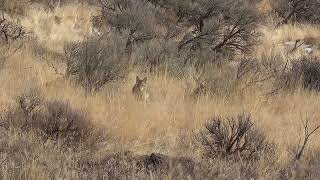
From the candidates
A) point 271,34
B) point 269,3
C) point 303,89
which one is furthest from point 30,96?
point 269,3

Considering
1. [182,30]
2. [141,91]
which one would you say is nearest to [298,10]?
[182,30]

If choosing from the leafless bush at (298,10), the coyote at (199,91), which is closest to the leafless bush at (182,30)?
the coyote at (199,91)

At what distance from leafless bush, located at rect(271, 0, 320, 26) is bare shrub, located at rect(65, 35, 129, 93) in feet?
39.9

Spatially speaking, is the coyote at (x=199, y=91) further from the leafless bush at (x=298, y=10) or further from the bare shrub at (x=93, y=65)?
the leafless bush at (x=298, y=10)

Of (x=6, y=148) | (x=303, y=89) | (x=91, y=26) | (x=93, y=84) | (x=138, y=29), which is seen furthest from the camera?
(x=91, y=26)

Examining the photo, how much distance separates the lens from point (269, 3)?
21.7 metres

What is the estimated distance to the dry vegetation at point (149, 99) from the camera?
4895 millimetres

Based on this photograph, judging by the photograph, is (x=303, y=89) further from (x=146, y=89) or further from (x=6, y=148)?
(x=6, y=148)

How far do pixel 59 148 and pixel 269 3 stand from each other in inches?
708

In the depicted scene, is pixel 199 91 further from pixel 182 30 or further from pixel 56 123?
pixel 182 30

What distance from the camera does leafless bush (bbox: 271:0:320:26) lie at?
20.2 m

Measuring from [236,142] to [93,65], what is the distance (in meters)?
3.52

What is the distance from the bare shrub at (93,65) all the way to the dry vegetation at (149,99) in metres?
0.02

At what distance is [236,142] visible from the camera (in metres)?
5.80
